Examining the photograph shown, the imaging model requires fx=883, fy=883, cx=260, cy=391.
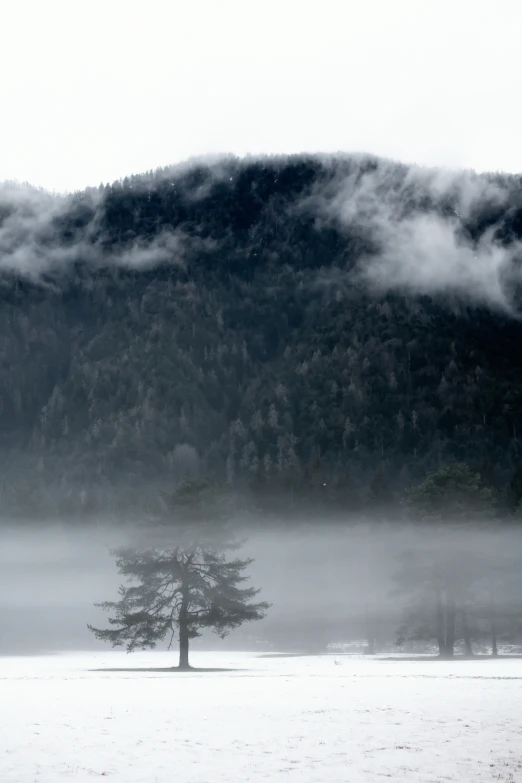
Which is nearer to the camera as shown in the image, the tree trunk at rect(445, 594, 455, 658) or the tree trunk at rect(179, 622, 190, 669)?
the tree trunk at rect(179, 622, 190, 669)

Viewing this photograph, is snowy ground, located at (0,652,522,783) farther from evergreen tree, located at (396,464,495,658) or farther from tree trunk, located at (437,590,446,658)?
evergreen tree, located at (396,464,495,658)

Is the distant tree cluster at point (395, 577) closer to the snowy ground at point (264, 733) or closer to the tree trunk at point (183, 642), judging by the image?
the tree trunk at point (183, 642)

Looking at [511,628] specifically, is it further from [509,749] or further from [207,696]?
[509,749]

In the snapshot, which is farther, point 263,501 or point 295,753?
point 263,501

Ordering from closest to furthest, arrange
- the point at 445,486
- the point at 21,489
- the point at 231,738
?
the point at 231,738, the point at 445,486, the point at 21,489

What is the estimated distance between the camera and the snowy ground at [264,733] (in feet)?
57.0

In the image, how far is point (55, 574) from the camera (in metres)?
146

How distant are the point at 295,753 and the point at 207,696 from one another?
47.4 ft

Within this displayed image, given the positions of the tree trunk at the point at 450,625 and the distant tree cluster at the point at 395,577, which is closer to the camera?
the distant tree cluster at the point at 395,577

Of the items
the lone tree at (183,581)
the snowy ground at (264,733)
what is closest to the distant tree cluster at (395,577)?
the lone tree at (183,581)

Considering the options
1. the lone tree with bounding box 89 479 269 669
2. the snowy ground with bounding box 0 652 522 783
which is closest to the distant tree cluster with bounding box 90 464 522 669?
the lone tree with bounding box 89 479 269 669

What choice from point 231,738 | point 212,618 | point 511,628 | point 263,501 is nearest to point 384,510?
point 263,501

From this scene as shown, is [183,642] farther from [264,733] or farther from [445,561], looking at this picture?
[264,733]

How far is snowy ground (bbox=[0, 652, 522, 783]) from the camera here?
1736cm
